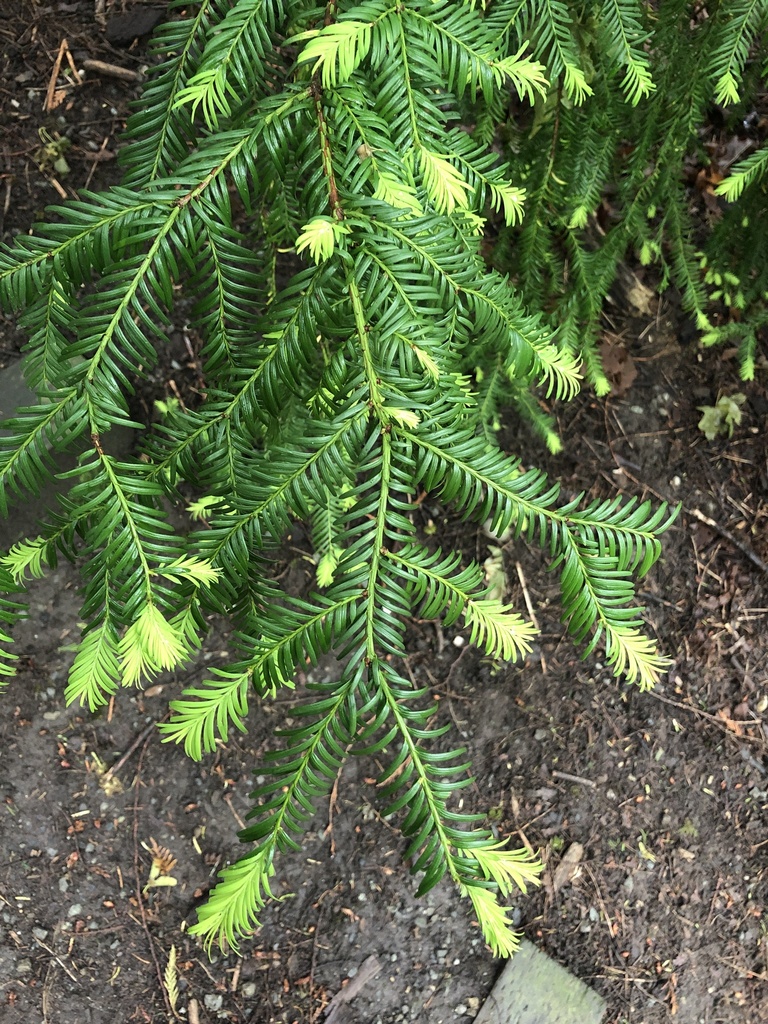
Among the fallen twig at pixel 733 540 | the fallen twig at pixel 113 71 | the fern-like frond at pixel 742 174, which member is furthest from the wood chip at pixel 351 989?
the fallen twig at pixel 113 71

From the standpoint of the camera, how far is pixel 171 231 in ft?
3.47

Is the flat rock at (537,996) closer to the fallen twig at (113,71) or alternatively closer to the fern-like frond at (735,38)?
the fern-like frond at (735,38)

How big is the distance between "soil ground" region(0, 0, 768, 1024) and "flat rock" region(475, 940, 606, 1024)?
0.16 ft

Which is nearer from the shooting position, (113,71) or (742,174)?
(742,174)

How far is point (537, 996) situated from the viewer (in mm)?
2396

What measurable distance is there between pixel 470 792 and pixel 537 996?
71 cm

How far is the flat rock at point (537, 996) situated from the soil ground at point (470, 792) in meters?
0.05

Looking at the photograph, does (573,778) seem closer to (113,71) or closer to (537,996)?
(537,996)

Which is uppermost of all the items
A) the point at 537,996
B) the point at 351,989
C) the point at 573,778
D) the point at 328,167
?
the point at 328,167

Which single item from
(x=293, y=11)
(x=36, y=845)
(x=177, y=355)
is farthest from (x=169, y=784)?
(x=293, y=11)

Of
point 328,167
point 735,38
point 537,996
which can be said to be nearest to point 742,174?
point 735,38

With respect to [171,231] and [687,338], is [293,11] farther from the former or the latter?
[687,338]

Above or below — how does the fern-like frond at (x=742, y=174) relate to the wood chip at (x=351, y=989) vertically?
above

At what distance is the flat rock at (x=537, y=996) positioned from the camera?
2379mm
